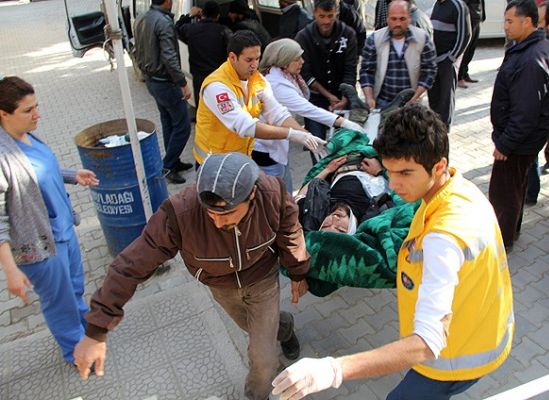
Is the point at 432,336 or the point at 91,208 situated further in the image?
the point at 91,208

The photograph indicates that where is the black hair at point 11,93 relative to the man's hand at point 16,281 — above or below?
above

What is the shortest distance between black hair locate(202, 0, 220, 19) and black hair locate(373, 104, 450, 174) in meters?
4.20

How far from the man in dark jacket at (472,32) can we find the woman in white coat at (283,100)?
4.18 meters

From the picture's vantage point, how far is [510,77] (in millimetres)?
3430

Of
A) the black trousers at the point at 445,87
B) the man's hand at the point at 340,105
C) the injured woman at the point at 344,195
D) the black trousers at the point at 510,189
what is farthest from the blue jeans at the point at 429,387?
the black trousers at the point at 445,87

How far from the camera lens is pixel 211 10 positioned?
5414 millimetres

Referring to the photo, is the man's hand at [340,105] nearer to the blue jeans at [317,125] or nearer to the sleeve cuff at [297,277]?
the blue jeans at [317,125]

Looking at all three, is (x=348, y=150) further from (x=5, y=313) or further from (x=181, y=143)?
(x=5, y=313)

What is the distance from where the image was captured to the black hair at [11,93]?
2529mm

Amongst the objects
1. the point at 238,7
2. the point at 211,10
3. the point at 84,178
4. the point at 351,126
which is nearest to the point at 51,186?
the point at 84,178

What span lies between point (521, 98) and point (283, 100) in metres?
1.78

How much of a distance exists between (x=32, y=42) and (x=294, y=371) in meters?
16.0

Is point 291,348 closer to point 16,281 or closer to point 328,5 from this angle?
point 16,281

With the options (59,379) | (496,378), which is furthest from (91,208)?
(496,378)
